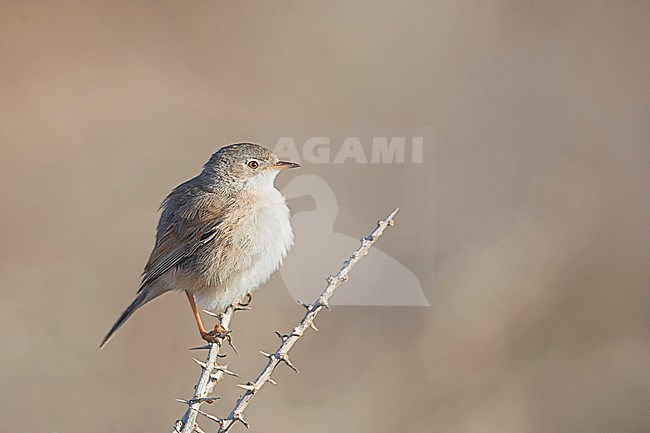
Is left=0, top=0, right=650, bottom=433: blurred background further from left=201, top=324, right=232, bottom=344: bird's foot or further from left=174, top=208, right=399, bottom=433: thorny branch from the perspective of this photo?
left=174, top=208, right=399, bottom=433: thorny branch

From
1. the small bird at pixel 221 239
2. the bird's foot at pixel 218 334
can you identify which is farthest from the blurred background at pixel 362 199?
the bird's foot at pixel 218 334

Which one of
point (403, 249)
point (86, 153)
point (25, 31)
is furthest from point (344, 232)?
point (25, 31)

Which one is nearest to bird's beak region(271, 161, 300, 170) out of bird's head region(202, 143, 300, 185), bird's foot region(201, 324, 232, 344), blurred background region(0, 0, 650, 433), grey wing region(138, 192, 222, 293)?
bird's head region(202, 143, 300, 185)

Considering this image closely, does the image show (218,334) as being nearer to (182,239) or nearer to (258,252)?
(258,252)

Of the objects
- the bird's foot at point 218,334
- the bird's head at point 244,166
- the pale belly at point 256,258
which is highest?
the bird's head at point 244,166

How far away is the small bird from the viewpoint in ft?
13.1

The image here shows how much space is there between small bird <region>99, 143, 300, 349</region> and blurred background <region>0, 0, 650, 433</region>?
1693 mm

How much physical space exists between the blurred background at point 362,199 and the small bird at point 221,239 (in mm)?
1693

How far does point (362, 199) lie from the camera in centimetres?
701

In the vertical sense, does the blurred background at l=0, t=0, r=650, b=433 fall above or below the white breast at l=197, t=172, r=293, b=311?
above

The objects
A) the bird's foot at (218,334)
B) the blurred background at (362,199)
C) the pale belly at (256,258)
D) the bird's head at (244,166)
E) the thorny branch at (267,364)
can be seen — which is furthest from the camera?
the blurred background at (362,199)

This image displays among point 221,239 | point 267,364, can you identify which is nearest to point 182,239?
point 221,239

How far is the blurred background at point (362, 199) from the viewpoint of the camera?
5.90m

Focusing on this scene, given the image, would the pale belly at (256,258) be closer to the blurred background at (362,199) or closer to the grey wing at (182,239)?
the grey wing at (182,239)
